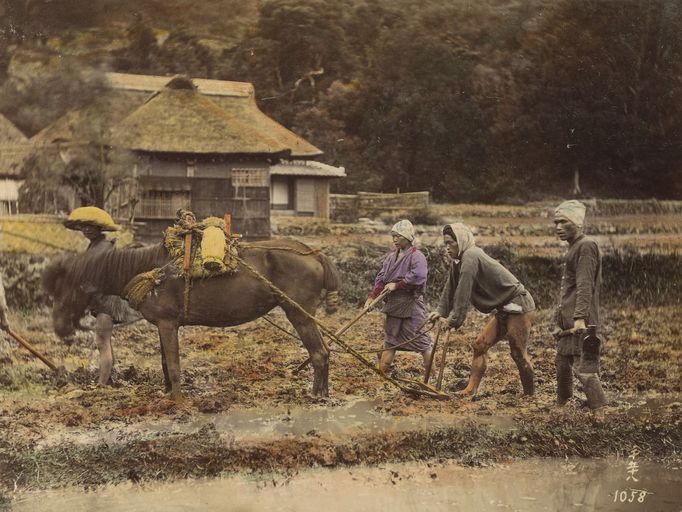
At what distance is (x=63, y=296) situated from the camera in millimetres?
5602

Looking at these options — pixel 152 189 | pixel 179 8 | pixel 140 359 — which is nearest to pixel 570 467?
pixel 140 359

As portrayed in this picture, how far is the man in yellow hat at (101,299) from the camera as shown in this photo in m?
5.55

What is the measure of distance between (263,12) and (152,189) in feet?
5.24

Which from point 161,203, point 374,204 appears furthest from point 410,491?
point 161,203

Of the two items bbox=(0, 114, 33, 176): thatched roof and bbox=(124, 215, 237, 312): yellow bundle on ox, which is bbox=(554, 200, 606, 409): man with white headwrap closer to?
bbox=(124, 215, 237, 312): yellow bundle on ox

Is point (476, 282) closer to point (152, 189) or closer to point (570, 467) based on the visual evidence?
point (570, 467)

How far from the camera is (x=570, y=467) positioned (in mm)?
5438

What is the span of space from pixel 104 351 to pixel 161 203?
3.76 ft

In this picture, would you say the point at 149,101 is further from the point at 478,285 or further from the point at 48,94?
the point at 478,285

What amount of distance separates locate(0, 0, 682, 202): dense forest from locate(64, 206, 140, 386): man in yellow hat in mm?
802

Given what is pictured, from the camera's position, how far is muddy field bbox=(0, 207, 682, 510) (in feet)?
16.8

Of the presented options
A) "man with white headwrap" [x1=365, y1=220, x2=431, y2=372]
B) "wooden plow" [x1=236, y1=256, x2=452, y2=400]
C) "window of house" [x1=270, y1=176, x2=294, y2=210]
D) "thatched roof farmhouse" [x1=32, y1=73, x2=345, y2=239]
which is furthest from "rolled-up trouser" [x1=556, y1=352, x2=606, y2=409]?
"window of house" [x1=270, y1=176, x2=294, y2=210]

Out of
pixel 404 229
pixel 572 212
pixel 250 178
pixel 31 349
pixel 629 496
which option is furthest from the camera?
pixel 250 178

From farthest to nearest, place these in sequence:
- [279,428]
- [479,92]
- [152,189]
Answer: [479,92] → [152,189] → [279,428]
